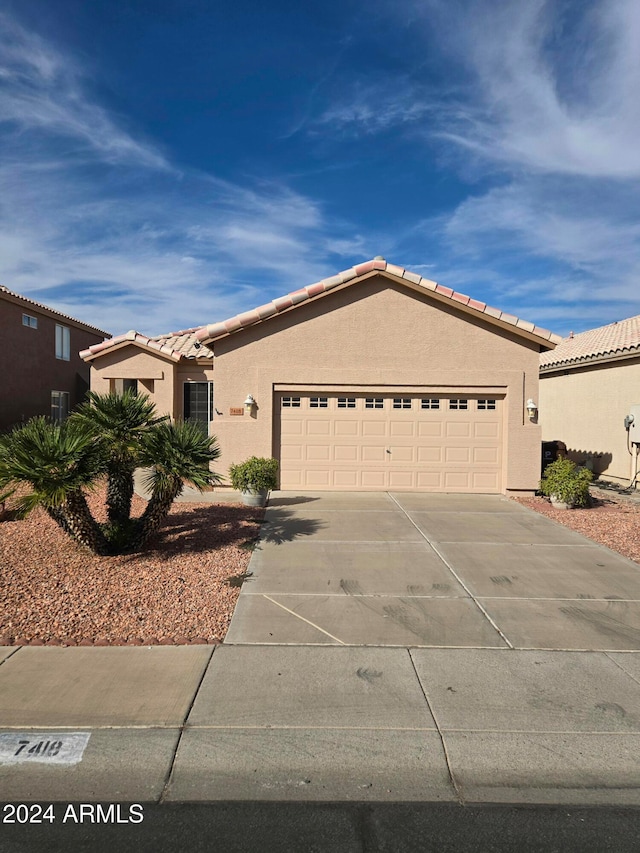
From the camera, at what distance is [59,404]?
25.2 m

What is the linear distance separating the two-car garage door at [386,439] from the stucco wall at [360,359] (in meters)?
0.34

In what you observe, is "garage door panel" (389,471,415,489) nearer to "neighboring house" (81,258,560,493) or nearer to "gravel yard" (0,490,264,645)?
"neighboring house" (81,258,560,493)

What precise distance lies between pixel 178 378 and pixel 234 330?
432cm

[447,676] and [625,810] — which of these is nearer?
[625,810]

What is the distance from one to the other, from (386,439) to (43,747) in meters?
9.96

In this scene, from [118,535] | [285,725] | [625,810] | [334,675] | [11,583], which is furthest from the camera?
[118,535]

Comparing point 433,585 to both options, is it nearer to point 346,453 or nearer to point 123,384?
point 346,453

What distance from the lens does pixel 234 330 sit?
12.5 m

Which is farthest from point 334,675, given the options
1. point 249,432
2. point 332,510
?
point 249,432

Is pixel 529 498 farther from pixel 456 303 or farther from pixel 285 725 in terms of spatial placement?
pixel 285 725

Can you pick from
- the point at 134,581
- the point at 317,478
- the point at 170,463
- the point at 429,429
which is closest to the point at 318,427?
the point at 317,478

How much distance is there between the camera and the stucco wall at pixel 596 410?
1531 centimetres

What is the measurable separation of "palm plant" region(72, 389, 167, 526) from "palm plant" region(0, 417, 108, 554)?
0.18 meters

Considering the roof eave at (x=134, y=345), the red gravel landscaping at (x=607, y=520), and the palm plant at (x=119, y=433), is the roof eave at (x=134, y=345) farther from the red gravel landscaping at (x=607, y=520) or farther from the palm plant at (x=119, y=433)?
the red gravel landscaping at (x=607, y=520)
